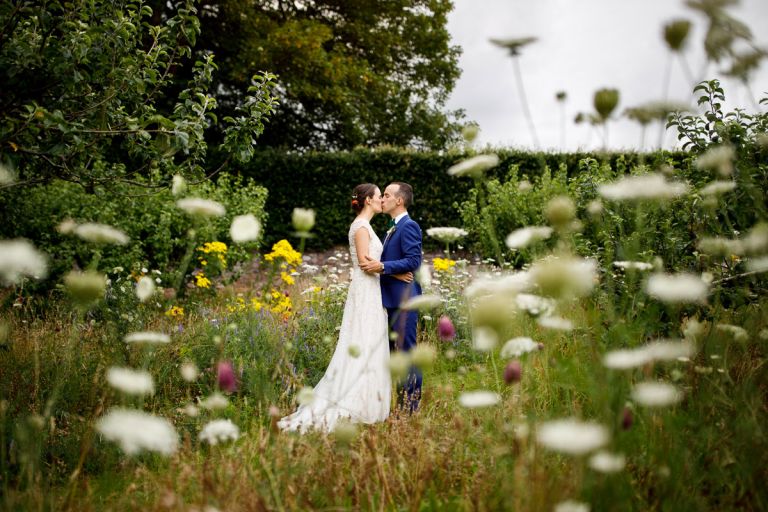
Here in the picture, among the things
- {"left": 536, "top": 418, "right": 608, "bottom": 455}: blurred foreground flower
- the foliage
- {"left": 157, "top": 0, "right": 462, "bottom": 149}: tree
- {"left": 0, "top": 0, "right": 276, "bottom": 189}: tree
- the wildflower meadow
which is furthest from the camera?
{"left": 157, "top": 0, "right": 462, "bottom": 149}: tree

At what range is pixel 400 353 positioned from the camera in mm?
1962

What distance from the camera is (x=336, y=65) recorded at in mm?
14250

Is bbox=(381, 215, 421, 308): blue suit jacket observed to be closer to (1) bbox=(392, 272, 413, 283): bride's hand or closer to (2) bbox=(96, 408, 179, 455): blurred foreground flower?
(1) bbox=(392, 272, 413, 283): bride's hand

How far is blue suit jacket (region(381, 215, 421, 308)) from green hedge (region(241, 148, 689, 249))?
24.8 ft

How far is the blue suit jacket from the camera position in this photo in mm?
4164

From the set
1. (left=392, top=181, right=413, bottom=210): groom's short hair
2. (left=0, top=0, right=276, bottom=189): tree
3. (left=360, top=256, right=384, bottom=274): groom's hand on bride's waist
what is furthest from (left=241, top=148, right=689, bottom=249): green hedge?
(left=0, top=0, right=276, bottom=189): tree

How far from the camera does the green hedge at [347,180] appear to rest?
12.1 m

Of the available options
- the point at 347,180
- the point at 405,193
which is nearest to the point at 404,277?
the point at 405,193

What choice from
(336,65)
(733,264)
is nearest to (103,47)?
(733,264)

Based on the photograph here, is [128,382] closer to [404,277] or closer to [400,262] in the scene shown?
[400,262]

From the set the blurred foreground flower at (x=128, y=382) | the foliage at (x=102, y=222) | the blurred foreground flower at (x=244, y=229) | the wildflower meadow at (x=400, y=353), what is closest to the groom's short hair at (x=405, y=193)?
the wildflower meadow at (x=400, y=353)

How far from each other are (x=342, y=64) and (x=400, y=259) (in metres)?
11.4

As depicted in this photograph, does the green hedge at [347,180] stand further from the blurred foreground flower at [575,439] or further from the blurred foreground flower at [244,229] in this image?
the blurred foreground flower at [575,439]

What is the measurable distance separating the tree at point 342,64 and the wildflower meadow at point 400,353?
28.6ft
